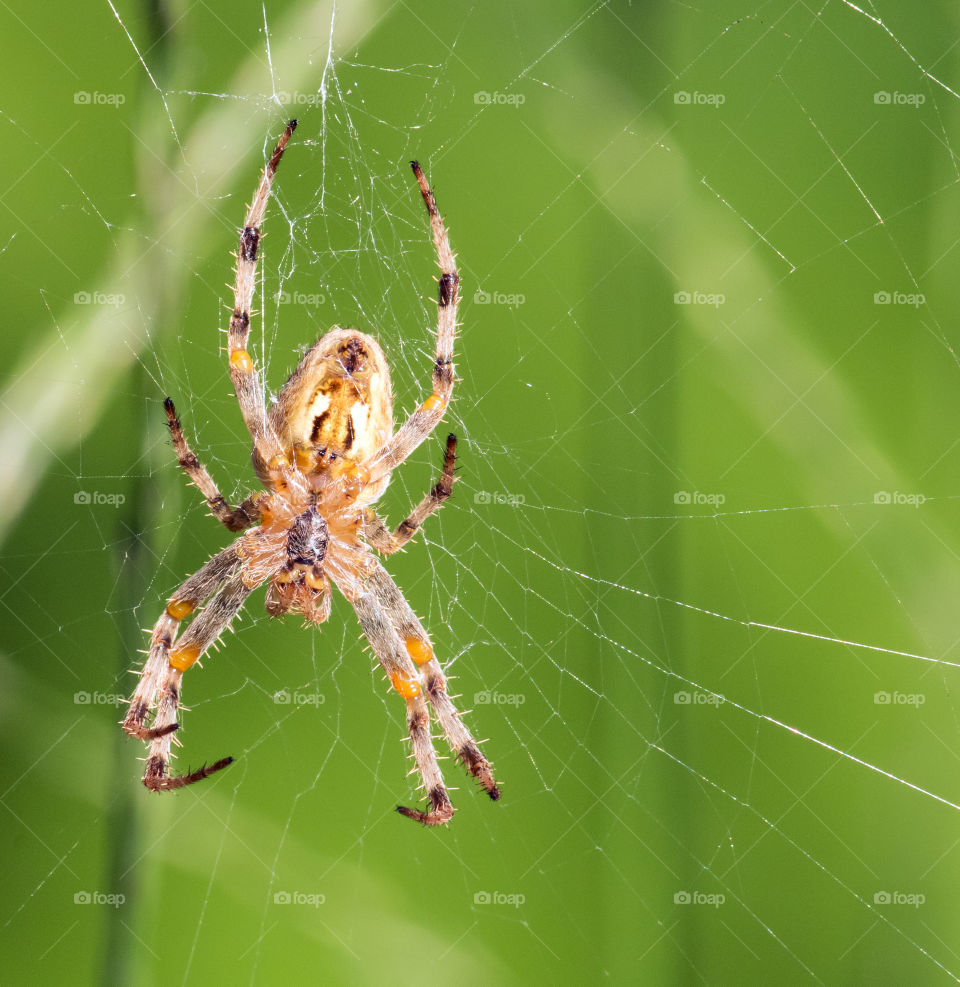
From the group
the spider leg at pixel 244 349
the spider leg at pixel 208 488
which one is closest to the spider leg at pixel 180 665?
the spider leg at pixel 208 488

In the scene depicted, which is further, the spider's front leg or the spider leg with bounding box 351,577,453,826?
the spider leg with bounding box 351,577,453,826

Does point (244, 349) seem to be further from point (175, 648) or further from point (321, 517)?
point (175, 648)

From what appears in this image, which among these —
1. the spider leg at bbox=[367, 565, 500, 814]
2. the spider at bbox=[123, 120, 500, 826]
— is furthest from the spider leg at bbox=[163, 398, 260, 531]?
the spider leg at bbox=[367, 565, 500, 814]

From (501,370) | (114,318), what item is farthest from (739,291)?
(114,318)

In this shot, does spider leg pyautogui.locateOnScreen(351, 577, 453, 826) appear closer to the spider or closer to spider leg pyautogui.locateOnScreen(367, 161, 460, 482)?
the spider

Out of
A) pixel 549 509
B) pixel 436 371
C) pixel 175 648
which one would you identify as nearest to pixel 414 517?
pixel 436 371

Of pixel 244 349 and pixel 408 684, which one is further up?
pixel 244 349

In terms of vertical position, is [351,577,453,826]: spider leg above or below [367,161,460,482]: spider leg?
below
